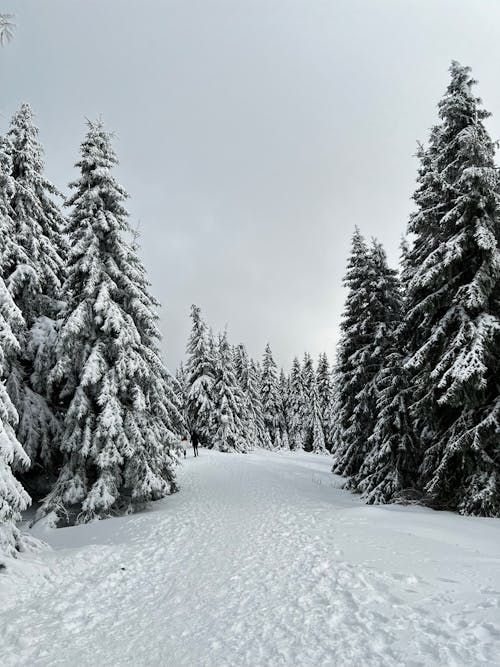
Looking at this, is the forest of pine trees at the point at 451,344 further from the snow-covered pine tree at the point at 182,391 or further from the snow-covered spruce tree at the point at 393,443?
the snow-covered pine tree at the point at 182,391

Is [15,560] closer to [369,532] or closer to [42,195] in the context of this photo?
[369,532]

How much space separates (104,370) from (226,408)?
83.0 ft

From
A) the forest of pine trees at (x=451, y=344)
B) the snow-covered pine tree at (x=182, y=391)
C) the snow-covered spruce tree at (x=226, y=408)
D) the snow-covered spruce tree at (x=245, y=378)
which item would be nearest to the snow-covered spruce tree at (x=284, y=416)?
the snow-covered spruce tree at (x=245, y=378)

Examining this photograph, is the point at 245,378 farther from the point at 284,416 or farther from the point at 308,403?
the point at 284,416

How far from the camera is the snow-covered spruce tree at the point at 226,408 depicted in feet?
123

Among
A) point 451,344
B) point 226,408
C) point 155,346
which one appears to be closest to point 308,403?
point 226,408

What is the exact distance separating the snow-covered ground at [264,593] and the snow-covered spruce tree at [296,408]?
45.8 metres

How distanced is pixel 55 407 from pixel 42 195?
8.80 meters

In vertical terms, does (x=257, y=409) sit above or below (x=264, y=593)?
above

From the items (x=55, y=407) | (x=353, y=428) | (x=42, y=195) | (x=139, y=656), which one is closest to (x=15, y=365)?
(x=55, y=407)

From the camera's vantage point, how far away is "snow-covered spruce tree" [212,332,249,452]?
37500mm

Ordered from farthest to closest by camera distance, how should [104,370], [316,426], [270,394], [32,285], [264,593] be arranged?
1. [270,394]
2. [316,426]
3. [32,285]
4. [104,370]
5. [264,593]

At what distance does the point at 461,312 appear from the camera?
11102 mm

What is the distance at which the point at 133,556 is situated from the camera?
930cm
